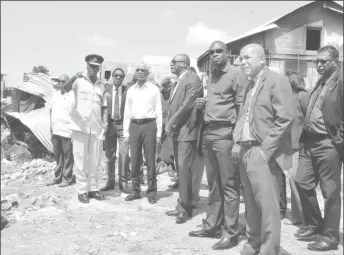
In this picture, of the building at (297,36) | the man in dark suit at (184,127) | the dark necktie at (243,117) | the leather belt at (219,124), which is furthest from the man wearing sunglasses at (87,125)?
the building at (297,36)

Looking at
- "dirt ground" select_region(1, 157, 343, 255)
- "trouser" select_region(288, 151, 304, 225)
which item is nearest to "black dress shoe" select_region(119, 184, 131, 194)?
"dirt ground" select_region(1, 157, 343, 255)

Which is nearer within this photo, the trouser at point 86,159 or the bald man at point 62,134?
the trouser at point 86,159

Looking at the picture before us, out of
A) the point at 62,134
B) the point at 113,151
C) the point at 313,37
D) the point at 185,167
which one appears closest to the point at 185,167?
the point at 185,167

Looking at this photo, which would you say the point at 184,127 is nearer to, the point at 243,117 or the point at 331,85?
the point at 243,117

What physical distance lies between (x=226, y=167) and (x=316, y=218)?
1290 millimetres

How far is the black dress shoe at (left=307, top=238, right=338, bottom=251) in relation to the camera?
3875mm

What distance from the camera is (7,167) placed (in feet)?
31.2

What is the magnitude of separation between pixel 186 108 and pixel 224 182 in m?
1.19

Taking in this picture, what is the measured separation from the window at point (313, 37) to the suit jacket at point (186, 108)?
15183 millimetres

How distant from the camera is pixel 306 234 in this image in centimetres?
427

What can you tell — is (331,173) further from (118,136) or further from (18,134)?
(18,134)

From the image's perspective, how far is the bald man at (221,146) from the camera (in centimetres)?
406

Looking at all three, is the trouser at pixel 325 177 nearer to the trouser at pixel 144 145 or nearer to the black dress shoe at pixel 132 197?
the trouser at pixel 144 145

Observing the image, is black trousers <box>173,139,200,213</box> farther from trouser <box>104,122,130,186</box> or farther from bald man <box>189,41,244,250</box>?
trouser <box>104,122,130,186</box>
